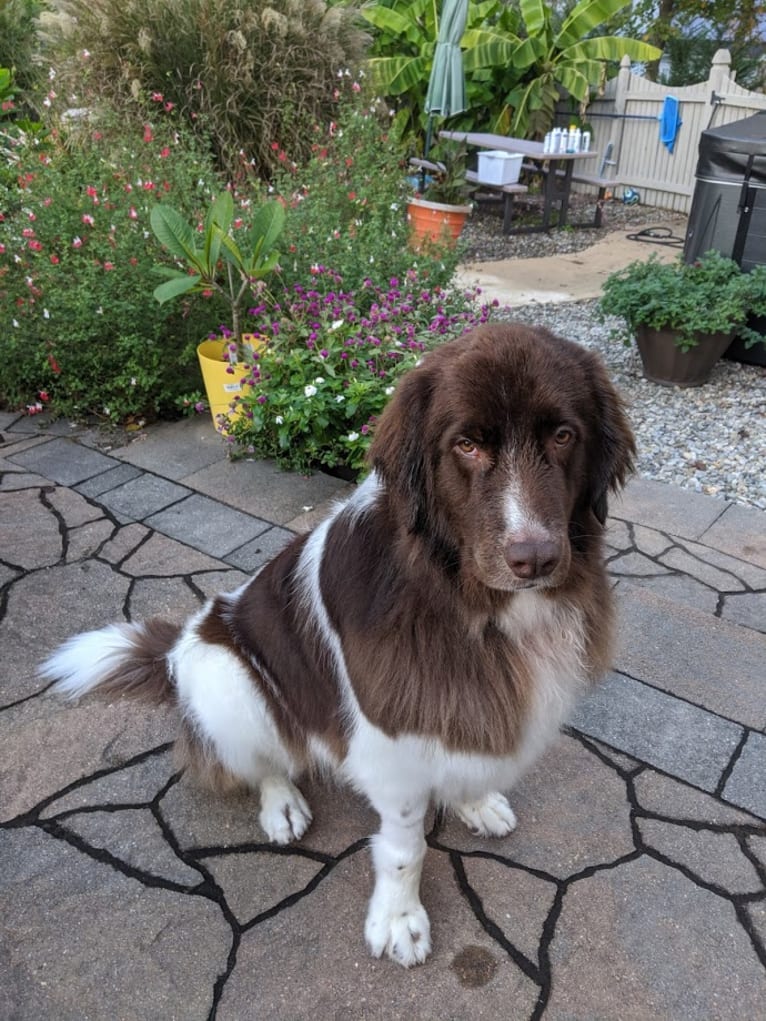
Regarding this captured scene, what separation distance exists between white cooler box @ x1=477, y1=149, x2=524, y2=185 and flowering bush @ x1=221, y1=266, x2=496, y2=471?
7505 mm

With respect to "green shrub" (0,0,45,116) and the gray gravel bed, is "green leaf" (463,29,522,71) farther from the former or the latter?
the gray gravel bed

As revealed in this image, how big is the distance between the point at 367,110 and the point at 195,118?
6.52ft

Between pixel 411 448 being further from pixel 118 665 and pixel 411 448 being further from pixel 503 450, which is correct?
pixel 118 665

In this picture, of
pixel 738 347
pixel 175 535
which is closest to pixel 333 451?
pixel 175 535

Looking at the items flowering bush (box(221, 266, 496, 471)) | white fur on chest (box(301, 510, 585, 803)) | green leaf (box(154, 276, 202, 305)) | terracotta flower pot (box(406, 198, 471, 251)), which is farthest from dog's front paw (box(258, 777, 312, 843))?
terracotta flower pot (box(406, 198, 471, 251))

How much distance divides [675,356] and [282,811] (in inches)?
188

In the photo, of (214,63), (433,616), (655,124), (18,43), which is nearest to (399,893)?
(433,616)

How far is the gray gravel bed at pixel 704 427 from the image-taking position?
4.51 metres

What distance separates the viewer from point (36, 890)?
207 cm

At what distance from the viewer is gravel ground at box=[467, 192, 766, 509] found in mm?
4531

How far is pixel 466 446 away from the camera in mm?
1523

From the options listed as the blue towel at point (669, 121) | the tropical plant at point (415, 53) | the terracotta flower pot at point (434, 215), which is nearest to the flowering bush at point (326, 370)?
the terracotta flower pot at point (434, 215)

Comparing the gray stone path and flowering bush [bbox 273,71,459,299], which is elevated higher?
flowering bush [bbox 273,71,459,299]

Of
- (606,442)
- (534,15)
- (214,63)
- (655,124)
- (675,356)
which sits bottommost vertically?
(675,356)
